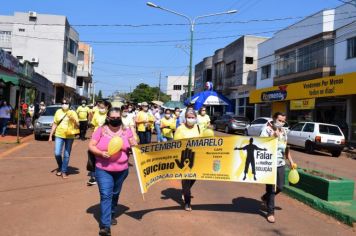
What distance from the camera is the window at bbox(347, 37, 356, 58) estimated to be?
24.3 metres

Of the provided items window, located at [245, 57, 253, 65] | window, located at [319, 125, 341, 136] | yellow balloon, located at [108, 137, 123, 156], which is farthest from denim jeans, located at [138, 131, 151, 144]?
window, located at [245, 57, 253, 65]

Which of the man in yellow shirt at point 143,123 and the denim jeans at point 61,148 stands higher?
the man in yellow shirt at point 143,123

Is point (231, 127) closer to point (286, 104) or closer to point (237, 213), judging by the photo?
point (286, 104)

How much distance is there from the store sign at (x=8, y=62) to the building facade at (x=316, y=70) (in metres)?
17.9

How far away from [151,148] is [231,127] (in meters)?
25.7

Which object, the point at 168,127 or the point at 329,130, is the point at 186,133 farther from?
the point at 329,130

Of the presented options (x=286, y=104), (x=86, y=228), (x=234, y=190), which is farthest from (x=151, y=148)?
(x=286, y=104)

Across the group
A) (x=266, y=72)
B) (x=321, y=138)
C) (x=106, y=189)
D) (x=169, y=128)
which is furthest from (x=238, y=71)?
(x=106, y=189)

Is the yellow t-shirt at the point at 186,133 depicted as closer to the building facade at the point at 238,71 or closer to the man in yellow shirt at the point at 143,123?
the man in yellow shirt at the point at 143,123

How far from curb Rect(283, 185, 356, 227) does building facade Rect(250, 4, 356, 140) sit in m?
15.6

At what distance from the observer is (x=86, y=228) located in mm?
5859

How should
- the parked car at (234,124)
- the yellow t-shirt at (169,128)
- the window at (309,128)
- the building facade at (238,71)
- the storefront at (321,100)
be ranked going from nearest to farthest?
1. the yellow t-shirt at (169,128)
2. the window at (309,128)
3. the storefront at (321,100)
4. the parked car at (234,124)
5. the building facade at (238,71)

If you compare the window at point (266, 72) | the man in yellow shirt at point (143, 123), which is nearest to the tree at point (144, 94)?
the window at point (266, 72)

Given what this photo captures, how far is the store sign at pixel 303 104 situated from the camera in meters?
27.1
